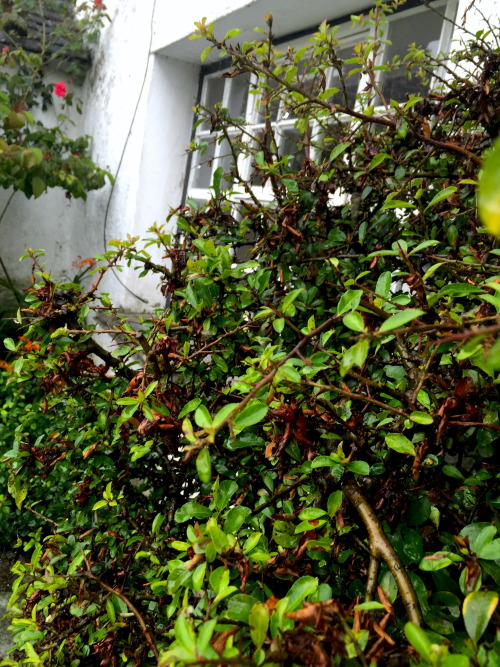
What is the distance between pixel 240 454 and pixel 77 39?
4088mm

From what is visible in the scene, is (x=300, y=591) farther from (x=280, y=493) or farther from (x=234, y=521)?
(x=280, y=493)

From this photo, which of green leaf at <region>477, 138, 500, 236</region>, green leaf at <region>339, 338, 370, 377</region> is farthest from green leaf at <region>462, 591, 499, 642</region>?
green leaf at <region>477, 138, 500, 236</region>

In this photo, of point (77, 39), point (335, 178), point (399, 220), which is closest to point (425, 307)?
point (399, 220)

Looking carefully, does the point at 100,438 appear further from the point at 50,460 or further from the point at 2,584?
the point at 2,584

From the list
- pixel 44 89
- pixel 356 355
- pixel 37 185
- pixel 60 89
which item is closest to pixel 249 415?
pixel 356 355

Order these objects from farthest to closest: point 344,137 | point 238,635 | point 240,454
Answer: point 344,137 → point 240,454 → point 238,635

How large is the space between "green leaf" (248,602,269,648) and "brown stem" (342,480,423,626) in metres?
0.17

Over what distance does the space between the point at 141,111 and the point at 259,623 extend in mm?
3383

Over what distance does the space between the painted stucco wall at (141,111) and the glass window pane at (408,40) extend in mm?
573

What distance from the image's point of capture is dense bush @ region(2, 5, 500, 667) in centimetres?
59

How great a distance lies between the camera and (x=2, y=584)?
233 cm

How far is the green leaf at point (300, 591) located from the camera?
58 centimetres

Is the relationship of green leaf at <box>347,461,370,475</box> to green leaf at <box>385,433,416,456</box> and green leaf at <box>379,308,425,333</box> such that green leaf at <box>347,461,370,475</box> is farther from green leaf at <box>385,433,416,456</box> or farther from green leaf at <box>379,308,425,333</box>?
green leaf at <box>379,308,425,333</box>

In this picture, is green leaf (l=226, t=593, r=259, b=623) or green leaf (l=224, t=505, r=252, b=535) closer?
green leaf (l=226, t=593, r=259, b=623)
